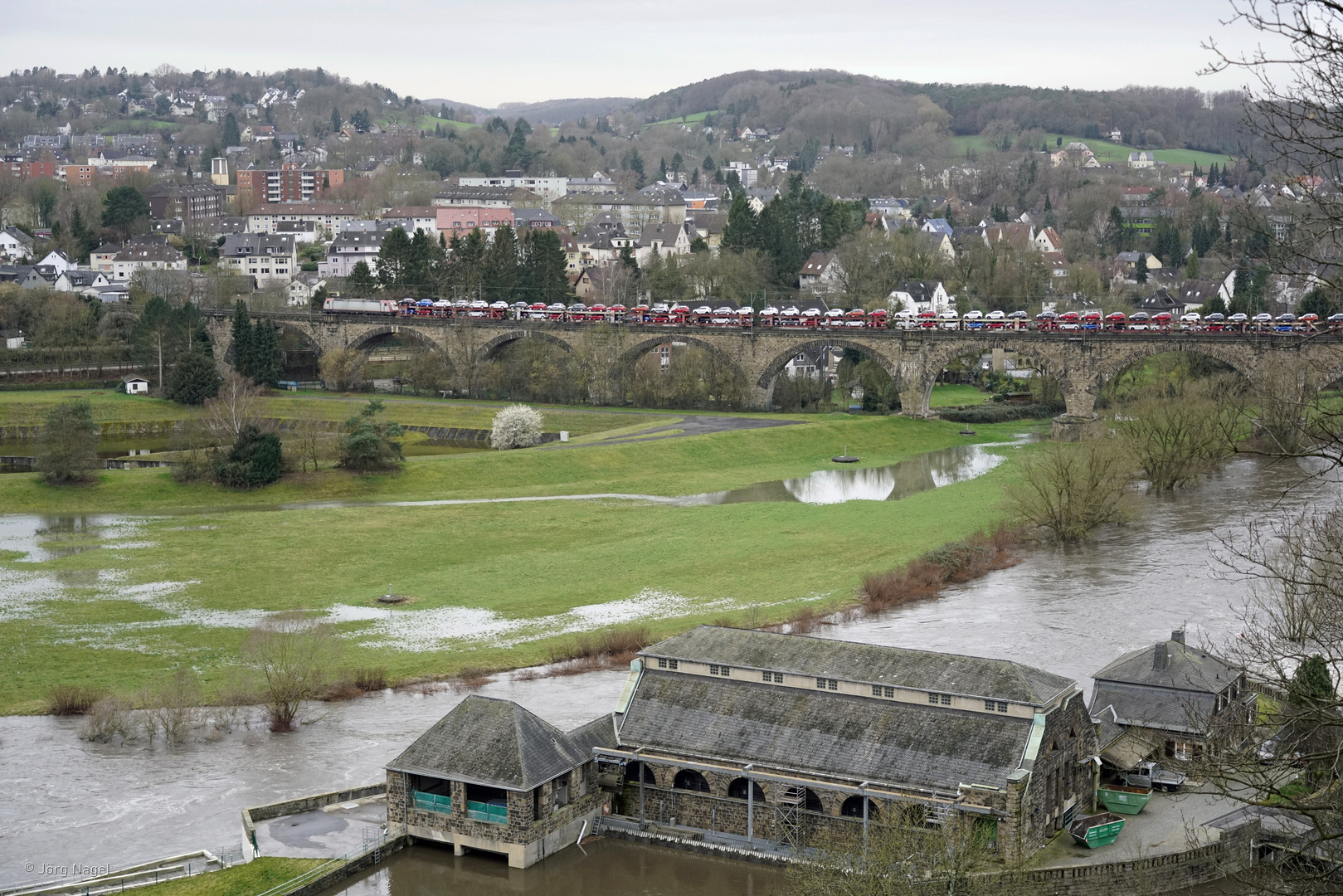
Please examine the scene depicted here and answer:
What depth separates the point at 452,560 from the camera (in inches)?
2965

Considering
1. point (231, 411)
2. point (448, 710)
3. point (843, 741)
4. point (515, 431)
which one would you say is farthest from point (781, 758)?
point (515, 431)

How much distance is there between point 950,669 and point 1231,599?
1093 inches

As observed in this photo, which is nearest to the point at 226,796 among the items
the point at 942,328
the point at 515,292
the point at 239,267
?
the point at 942,328

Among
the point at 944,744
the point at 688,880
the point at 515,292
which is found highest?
the point at 515,292

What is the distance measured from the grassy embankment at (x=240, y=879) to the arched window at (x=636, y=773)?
8.53m

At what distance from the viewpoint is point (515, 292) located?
149875 millimetres

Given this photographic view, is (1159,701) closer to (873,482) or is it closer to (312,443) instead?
(873,482)

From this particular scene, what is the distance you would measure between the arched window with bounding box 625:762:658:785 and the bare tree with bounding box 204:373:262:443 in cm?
5968

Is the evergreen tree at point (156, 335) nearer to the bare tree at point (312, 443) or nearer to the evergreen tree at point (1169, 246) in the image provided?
the bare tree at point (312, 443)

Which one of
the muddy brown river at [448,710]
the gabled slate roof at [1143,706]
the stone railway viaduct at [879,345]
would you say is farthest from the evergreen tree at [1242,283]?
the gabled slate roof at [1143,706]

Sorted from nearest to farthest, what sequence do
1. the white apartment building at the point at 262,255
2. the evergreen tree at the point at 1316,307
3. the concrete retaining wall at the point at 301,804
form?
the concrete retaining wall at the point at 301,804, the evergreen tree at the point at 1316,307, the white apartment building at the point at 262,255

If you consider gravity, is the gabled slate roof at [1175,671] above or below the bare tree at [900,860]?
above

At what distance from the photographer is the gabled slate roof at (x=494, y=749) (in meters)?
39.2

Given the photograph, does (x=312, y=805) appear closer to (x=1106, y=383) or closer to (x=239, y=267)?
(x=1106, y=383)
